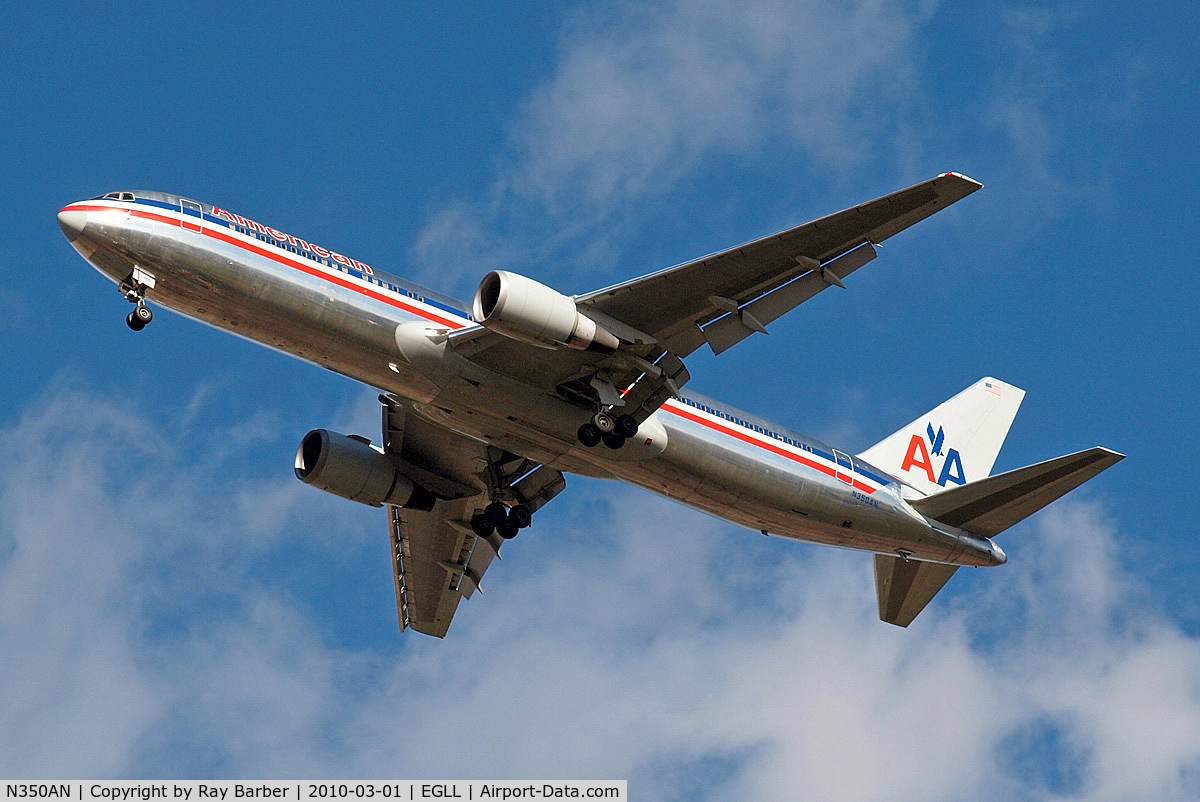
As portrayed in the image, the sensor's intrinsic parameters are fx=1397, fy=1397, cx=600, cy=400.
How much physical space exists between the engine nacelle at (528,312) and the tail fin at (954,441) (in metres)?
13.1

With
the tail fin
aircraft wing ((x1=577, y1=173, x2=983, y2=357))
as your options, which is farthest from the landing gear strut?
the tail fin

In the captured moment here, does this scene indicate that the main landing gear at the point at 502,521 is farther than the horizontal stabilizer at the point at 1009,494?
Yes

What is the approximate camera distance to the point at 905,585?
4059cm

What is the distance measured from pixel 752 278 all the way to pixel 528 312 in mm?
5197

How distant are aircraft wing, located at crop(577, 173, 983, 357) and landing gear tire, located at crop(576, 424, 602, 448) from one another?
2642 millimetres

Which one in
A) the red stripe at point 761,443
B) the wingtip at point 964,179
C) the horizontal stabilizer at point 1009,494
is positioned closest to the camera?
the wingtip at point 964,179

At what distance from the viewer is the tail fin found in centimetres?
4059

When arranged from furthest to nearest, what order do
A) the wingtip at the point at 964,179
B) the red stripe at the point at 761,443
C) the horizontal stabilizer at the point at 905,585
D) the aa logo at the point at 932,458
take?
the aa logo at the point at 932,458, the horizontal stabilizer at the point at 905,585, the red stripe at the point at 761,443, the wingtip at the point at 964,179

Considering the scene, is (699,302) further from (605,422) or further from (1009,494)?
(1009,494)

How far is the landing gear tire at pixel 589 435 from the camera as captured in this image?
109 feet

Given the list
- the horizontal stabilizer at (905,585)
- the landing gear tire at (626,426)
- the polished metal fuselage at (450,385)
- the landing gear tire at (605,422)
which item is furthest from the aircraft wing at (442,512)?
the horizontal stabilizer at (905,585)

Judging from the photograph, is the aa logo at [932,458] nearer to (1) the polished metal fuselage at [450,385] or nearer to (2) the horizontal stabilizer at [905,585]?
(2) the horizontal stabilizer at [905,585]

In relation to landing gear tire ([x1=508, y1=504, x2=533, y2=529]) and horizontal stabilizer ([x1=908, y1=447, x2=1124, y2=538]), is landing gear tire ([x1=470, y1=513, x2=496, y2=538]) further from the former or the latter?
horizontal stabilizer ([x1=908, y1=447, x2=1124, y2=538])

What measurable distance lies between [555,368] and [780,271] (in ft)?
18.5
